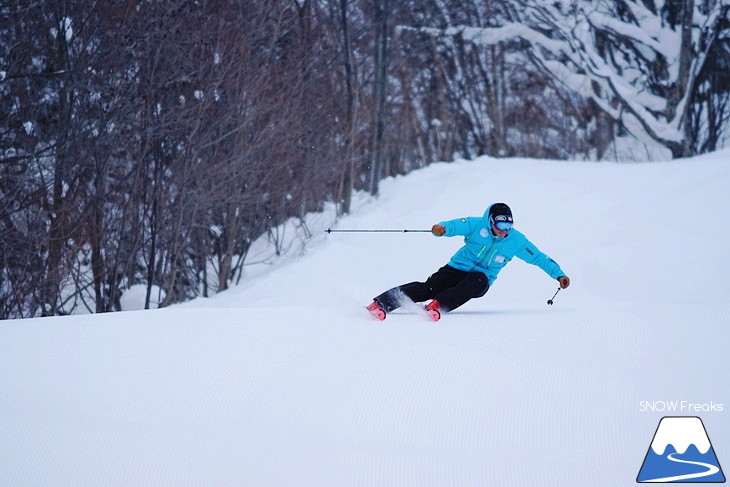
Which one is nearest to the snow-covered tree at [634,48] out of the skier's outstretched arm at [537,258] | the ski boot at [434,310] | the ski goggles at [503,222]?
the skier's outstretched arm at [537,258]

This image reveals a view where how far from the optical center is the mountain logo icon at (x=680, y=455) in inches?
131

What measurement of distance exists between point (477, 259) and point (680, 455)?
3365mm

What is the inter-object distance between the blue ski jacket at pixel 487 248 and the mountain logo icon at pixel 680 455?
120 inches

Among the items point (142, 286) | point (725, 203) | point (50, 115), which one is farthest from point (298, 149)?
point (725, 203)

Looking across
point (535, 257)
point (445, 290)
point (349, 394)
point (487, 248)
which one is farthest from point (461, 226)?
point (349, 394)

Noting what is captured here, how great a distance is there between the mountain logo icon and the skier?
9.16 feet

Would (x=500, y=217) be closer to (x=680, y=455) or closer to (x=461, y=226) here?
(x=461, y=226)

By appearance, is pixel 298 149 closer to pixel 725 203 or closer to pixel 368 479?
pixel 725 203

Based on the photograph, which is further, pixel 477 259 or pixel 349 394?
pixel 477 259

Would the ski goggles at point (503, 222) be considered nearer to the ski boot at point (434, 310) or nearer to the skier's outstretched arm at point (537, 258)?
the skier's outstretched arm at point (537, 258)

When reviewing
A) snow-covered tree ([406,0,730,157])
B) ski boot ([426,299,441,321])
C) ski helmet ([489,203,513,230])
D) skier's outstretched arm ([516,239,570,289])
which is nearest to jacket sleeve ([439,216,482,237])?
ski helmet ([489,203,513,230])

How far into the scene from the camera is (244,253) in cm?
1349

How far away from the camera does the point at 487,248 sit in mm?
6613

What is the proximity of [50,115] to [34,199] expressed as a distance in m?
1.25
